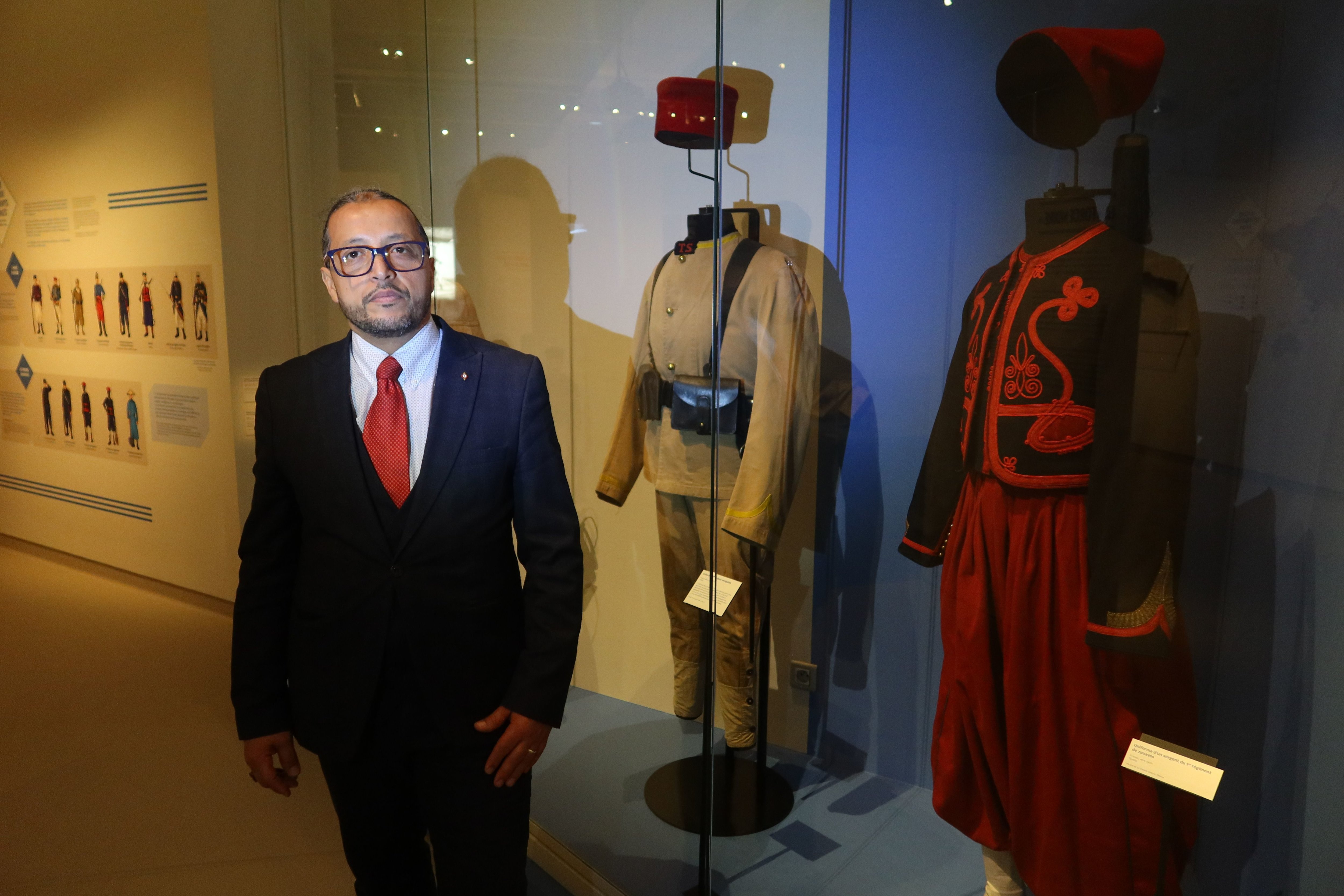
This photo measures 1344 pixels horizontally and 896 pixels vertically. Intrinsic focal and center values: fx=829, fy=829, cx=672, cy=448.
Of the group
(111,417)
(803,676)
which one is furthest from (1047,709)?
(111,417)

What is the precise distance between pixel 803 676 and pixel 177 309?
12.7 ft

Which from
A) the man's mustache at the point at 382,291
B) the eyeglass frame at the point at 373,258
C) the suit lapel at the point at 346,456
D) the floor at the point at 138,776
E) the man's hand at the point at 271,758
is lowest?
the floor at the point at 138,776

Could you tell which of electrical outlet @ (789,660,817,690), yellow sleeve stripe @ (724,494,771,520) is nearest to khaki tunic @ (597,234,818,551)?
yellow sleeve stripe @ (724,494,771,520)

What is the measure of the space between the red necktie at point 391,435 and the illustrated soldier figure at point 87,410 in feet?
15.2

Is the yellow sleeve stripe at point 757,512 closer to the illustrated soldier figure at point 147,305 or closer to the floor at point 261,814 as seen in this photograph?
the floor at point 261,814

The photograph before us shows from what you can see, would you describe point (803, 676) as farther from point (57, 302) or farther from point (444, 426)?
point (57, 302)

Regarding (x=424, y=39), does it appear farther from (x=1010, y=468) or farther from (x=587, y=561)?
(x=1010, y=468)

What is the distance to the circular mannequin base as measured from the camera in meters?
2.12

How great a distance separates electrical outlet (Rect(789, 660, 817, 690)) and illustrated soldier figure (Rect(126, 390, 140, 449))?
427cm

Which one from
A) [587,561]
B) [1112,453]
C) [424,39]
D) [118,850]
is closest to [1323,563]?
[1112,453]

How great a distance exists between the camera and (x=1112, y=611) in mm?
1306

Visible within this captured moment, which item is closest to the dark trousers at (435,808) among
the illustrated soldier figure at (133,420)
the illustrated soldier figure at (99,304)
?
the illustrated soldier figure at (133,420)

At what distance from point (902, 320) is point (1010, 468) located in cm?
49

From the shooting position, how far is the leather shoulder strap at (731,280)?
6.17ft
